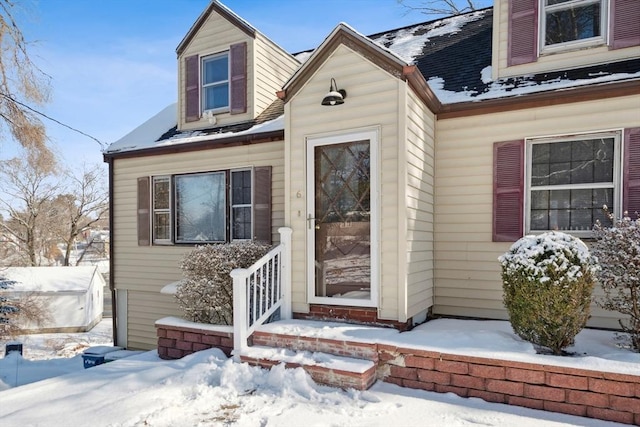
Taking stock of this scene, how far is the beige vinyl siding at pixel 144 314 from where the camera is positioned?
275 inches

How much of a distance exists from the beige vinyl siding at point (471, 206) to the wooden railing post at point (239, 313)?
2.47m

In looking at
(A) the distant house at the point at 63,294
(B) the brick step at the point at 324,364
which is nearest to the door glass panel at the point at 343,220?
(B) the brick step at the point at 324,364

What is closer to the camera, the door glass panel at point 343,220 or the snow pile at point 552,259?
the snow pile at point 552,259

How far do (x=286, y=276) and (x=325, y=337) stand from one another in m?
1.06

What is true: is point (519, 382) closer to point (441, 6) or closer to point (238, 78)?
point (238, 78)

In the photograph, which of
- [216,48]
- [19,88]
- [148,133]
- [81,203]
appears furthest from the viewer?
[81,203]

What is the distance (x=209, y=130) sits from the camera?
6.84 m

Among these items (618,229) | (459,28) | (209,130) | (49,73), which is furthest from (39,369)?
(459,28)

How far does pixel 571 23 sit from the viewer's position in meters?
4.67

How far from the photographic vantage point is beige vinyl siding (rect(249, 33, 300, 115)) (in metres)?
6.71

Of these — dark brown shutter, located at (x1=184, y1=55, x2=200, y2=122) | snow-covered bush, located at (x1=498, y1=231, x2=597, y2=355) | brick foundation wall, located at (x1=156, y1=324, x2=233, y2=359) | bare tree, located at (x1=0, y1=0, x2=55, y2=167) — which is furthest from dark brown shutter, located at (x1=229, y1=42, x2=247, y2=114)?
snow-covered bush, located at (x1=498, y1=231, x2=597, y2=355)

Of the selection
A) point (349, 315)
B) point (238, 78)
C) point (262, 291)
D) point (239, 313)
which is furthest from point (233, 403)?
point (238, 78)

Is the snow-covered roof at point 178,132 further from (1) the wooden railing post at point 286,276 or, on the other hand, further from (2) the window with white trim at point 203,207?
(1) the wooden railing post at point 286,276

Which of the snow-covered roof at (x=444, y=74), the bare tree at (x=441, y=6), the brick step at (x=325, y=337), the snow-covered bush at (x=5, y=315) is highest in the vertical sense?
the bare tree at (x=441, y=6)
